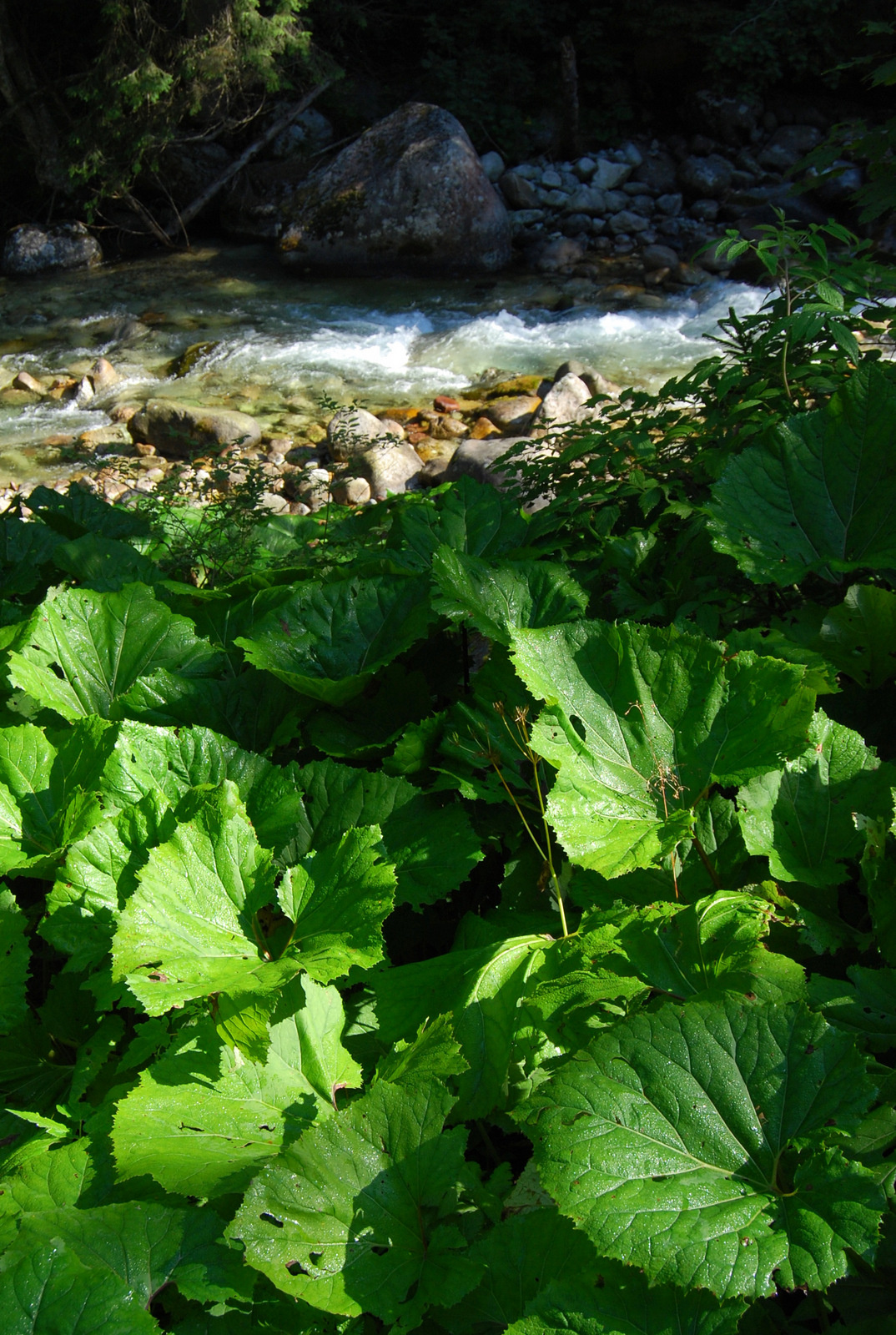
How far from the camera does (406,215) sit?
12500 mm

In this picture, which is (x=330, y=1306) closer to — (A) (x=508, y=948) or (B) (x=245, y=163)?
(A) (x=508, y=948)

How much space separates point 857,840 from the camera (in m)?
1.34

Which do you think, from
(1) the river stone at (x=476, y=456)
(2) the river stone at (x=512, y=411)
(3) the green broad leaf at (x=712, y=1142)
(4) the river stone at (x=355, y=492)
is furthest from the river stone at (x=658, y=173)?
(3) the green broad leaf at (x=712, y=1142)

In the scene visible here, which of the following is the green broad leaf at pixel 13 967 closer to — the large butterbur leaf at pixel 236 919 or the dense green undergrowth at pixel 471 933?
the dense green undergrowth at pixel 471 933

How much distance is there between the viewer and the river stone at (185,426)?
7738 mm

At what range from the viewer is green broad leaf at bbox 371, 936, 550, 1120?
119 cm

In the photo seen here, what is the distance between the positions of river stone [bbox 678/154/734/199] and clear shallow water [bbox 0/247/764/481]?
148 inches

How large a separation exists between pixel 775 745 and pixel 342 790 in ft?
2.09

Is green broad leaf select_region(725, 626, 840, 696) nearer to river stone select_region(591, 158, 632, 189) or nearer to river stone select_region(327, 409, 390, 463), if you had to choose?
river stone select_region(327, 409, 390, 463)

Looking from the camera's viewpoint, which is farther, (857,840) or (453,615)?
(453,615)

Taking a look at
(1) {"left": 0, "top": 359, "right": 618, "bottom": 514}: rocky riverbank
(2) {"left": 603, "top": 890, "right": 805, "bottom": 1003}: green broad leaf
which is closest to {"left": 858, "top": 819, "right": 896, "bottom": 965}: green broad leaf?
(2) {"left": 603, "top": 890, "right": 805, "bottom": 1003}: green broad leaf

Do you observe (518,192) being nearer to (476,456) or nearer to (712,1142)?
(476,456)

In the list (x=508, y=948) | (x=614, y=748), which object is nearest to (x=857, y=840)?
(x=614, y=748)

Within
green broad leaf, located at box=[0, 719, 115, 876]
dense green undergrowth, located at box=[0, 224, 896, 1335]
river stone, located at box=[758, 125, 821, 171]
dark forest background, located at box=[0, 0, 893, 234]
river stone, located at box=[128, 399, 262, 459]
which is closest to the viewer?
dense green undergrowth, located at box=[0, 224, 896, 1335]
